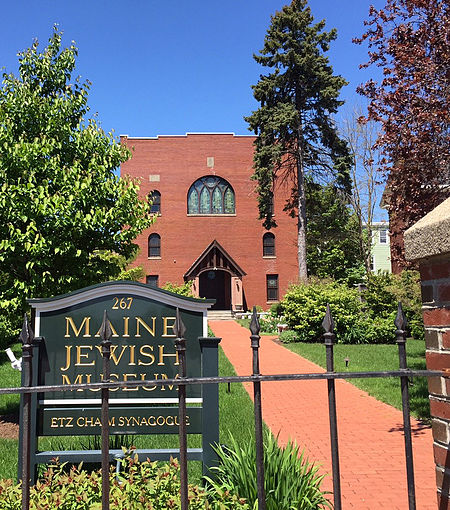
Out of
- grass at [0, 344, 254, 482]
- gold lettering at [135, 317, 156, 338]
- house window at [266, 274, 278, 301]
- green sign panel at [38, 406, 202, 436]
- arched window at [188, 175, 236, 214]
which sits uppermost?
arched window at [188, 175, 236, 214]

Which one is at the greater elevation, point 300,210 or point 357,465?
point 300,210

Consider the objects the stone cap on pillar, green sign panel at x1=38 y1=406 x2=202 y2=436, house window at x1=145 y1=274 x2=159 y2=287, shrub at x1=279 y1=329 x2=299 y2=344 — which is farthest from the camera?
house window at x1=145 y1=274 x2=159 y2=287

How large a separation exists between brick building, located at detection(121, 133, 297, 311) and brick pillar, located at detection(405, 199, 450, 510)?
31809mm

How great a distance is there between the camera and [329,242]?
3488cm

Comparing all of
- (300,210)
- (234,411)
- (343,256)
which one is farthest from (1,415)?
(343,256)

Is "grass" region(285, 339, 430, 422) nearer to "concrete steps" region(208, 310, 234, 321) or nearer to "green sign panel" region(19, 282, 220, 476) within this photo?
"green sign panel" region(19, 282, 220, 476)

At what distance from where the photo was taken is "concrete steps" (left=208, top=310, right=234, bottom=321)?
31909mm

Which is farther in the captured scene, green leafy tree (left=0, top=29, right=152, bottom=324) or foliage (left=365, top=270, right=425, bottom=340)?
foliage (left=365, top=270, right=425, bottom=340)

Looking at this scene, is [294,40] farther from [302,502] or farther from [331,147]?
[302,502]

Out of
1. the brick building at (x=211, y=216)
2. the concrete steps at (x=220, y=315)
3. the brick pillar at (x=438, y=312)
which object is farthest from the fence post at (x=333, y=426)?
the brick building at (x=211, y=216)

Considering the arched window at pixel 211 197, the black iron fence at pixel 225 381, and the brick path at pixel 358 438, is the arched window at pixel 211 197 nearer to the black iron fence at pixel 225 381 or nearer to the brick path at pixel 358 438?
the brick path at pixel 358 438

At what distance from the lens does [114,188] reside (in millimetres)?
7168

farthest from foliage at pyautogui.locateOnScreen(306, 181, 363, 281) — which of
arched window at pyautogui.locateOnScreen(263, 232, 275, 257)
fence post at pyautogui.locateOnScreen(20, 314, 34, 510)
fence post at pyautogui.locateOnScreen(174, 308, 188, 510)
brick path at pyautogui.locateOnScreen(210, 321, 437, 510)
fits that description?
fence post at pyautogui.locateOnScreen(20, 314, 34, 510)

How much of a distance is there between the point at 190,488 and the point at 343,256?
3401 centimetres
